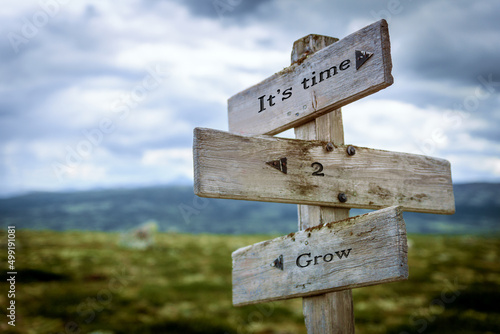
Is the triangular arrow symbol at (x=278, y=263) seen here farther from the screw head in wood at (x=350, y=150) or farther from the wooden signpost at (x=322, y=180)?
the screw head in wood at (x=350, y=150)

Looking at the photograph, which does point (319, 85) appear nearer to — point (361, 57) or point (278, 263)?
point (361, 57)

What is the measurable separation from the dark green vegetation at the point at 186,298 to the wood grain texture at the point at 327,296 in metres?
8.25

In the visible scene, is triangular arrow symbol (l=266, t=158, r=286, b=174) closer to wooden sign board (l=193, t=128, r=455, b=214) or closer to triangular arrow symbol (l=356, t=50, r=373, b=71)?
wooden sign board (l=193, t=128, r=455, b=214)

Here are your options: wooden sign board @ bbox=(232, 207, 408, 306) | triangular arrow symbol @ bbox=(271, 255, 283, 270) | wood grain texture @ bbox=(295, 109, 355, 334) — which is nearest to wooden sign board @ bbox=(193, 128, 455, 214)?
wood grain texture @ bbox=(295, 109, 355, 334)

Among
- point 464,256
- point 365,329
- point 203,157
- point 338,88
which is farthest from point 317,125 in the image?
point 464,256

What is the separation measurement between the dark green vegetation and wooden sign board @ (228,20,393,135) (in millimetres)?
8571

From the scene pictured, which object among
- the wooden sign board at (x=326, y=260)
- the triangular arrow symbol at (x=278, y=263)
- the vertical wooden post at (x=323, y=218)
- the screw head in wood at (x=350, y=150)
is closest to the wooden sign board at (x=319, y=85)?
the vertical wooden post at (x=323, y=218)

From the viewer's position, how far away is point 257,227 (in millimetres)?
197000

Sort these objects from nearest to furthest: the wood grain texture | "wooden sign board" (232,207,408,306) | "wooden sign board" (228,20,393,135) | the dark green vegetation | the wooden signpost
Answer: "wooden sign board" (232,207,408,306) < the wooden signpost < "wooden sign board" (228,20,393,135) < the wood grain texture < the dark green vegetation

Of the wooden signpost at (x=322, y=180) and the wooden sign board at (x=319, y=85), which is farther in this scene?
the wooden sign board at (x=319, y=85)

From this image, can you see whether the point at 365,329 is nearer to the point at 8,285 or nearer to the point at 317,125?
the point at 317,125

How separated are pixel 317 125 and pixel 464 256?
2312 centimetres

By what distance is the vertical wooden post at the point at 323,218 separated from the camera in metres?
2.82

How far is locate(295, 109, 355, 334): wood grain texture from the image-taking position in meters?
2.82
